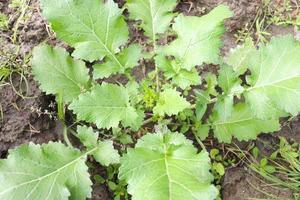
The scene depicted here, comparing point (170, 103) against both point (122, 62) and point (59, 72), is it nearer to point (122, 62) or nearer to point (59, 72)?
point (122, 62)

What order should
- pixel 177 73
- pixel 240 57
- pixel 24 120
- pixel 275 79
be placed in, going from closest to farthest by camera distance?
pixel 275 79 → pixel 177 73 → pixel 24 120 → pixel 240 57

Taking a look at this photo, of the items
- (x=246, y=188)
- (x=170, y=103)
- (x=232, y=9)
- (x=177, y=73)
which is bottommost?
(x=246, y=188)

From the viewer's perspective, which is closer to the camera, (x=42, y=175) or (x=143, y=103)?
(x=42, y=175)

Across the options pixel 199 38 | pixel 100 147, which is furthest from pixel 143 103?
pixel 199 38

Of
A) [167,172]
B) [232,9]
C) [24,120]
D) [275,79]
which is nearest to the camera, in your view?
[167,172]

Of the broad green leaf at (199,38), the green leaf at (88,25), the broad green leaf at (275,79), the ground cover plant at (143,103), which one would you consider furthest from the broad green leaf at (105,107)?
the broad green leaf at (275,79)

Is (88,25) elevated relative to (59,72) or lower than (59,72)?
elevated

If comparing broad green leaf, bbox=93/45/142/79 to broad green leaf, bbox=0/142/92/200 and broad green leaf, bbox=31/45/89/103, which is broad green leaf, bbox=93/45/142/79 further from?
broad green leaf, bbox=0/142/92/200
